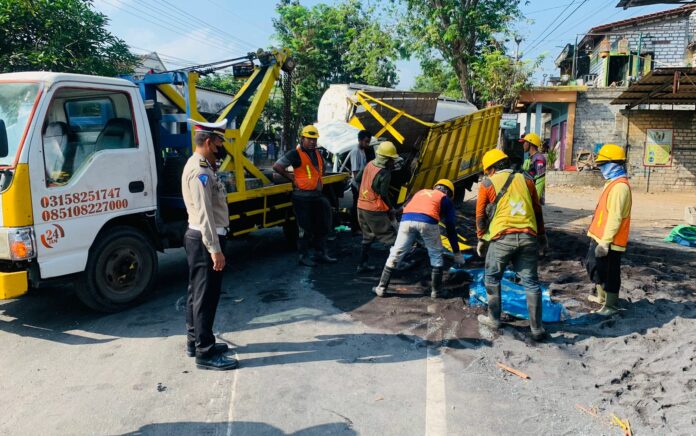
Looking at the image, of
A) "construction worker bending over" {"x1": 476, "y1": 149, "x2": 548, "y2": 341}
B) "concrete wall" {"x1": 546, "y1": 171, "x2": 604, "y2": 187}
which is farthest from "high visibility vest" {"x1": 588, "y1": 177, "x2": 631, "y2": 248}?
"concrete wall" {"x1": 546, "y1": 171, "x2": 604, "y2": 187}

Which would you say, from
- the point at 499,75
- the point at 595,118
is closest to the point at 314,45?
the point at 499,75

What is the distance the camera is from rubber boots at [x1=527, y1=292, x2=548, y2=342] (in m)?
4.18

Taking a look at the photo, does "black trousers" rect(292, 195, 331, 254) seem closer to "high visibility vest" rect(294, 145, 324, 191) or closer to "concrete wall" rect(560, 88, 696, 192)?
"high visibility vest" rect(294, 145, 324, 191)

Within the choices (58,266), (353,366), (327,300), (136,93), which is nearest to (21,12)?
(136,93)

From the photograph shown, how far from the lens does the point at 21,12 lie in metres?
10.5

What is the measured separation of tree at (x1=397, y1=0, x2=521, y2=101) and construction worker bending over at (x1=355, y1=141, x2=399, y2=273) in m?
11.3

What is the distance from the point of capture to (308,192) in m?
6.41

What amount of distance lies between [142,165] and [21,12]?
327 inches

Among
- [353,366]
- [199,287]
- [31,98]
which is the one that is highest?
[31,98]

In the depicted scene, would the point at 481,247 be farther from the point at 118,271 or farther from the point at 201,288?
the point at 118,271

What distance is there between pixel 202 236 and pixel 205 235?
50 mm

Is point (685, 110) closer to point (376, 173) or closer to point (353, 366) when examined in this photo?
point (376, 173)

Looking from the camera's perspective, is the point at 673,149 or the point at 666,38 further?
the point at 666,38

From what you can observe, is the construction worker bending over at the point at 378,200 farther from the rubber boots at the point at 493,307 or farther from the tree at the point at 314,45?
the tree at the point at 314,45
